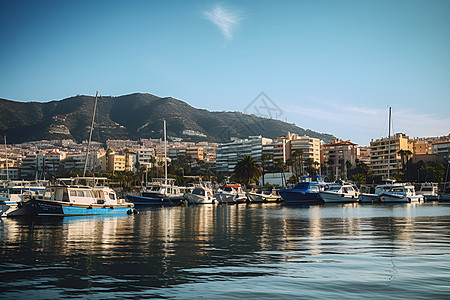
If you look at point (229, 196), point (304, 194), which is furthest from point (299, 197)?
point (229, 196)

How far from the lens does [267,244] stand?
64.3 ft

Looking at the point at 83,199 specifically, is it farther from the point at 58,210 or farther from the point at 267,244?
the point at 267,244

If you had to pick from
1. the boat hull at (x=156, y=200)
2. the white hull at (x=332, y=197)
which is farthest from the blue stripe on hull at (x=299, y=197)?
the boat hull at (x=156, y=200)

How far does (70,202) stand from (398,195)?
61.5 meters

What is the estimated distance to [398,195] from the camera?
82.2m

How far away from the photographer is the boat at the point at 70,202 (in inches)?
1559

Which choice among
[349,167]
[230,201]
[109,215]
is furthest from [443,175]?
[109,215]

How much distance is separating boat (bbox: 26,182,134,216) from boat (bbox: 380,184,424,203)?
183 ft

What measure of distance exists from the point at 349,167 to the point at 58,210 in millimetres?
158949

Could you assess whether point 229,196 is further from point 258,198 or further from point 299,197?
point 299,197

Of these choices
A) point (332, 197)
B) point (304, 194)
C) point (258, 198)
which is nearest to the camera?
point (332, 197)

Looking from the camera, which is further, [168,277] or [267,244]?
[267,244]

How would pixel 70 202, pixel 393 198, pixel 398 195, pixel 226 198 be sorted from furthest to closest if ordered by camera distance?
1. pixel 226 198
2. pixel 393 198
3. pixel 398 195
4. pixel 70 202

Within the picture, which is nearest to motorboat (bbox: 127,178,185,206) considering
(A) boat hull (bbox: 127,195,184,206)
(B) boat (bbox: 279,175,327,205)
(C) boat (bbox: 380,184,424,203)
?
(A) boat hull (bbox: 127,195,184,206)
